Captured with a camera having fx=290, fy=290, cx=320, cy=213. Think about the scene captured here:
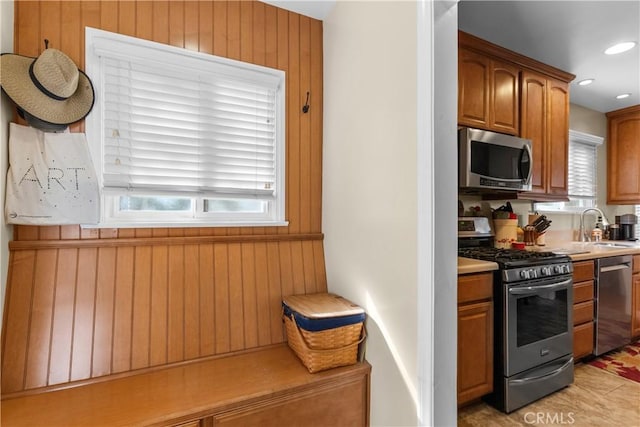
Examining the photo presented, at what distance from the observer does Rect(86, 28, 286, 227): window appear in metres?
1.51

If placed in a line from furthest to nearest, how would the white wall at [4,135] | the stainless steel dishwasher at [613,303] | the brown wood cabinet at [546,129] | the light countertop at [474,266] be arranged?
the brown wood cabinet at [546,129]
the stainless steel dishwasher at [613,303]
the light countertop at [474,266]
the white wall at [4,135]

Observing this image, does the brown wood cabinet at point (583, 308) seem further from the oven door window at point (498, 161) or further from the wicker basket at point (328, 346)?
the wicker basket at point (328, 346)

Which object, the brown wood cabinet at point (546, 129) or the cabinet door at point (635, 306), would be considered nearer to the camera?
the brown wood cabinet at point (546, 129)

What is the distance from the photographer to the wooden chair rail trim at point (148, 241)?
1.35 m

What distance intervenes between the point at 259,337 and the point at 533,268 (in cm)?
183

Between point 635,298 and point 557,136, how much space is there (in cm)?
167

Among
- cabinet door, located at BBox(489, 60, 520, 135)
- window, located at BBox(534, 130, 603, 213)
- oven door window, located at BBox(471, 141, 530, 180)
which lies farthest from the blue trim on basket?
window, located at BBox(534, 130, 603, 213)

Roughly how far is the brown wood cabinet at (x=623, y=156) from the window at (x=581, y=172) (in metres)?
0.23

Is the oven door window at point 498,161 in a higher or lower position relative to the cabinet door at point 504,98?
lower

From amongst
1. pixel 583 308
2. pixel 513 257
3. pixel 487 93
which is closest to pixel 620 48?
pixel 487 93

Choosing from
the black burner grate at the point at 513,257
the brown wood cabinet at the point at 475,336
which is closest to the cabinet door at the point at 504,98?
the black burner grate at the point at 513,257

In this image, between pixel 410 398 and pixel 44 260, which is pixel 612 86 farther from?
pixel 44 260

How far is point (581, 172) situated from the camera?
3496 millimetres

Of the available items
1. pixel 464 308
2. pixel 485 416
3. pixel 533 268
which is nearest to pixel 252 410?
pixel 464 308
